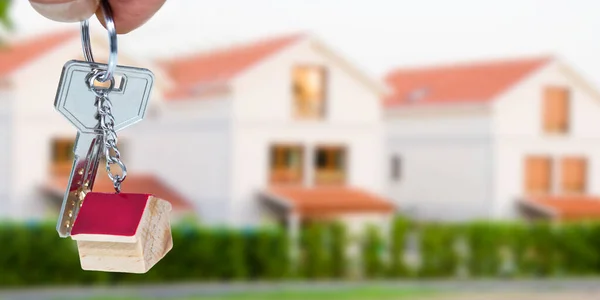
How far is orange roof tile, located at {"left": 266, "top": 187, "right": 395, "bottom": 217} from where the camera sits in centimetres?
2490

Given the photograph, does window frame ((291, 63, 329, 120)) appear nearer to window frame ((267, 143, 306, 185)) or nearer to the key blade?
window frame ((267, 143, 306, 185))

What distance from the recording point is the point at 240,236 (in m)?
19.8

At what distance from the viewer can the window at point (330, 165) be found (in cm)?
2631

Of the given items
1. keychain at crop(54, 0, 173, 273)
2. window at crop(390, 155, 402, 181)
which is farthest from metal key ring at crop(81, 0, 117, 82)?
window at crop(390, 155, 402, 181)

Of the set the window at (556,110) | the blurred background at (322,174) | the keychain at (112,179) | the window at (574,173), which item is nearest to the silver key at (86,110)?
the keychain at (112,179)

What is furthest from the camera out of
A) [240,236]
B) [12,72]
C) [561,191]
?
[561,191]

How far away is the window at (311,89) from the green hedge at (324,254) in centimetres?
532

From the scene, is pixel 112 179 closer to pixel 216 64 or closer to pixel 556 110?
pixel 216 64

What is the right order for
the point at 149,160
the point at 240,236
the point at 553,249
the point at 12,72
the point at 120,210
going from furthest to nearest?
the point at 149,160, the point at 12,72, the point at 553,249, the point at 240,236, the point at 120,210

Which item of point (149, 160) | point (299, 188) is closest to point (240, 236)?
point (299, 188)

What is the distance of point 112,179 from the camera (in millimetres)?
1054

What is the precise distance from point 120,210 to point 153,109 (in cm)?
2738

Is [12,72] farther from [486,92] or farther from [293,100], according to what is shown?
[486,92]

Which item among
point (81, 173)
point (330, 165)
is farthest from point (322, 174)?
point (81, 173)
